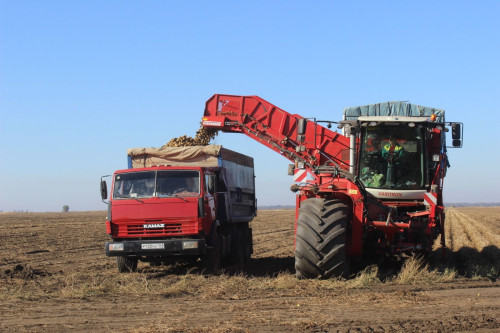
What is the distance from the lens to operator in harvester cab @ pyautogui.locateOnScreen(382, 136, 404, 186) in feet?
39.4

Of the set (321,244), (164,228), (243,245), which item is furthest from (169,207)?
(243,245)

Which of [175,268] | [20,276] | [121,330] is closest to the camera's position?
[121,330]

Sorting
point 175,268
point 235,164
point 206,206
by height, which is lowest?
point 175,268

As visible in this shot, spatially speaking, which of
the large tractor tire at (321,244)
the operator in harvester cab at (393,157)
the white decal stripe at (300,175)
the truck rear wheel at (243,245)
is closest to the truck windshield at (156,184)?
the white decal stripe at (300,175)

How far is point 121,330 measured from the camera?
699cm

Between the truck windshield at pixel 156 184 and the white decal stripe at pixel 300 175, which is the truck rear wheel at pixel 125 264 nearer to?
the truck windshield at pixel 156 184

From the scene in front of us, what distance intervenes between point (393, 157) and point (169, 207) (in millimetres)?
4537

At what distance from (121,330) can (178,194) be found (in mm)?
6012

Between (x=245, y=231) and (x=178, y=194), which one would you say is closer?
(x=178, y=194)

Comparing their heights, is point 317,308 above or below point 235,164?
below

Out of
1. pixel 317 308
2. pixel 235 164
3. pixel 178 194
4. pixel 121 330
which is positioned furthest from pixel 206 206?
pixel 121 330

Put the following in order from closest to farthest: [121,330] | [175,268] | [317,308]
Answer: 1. [121,330]
2. [317,308]
3. [175,268]

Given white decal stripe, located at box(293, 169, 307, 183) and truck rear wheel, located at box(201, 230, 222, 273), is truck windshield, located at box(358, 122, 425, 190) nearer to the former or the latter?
white decal stripe, located at box(293, 169, 307, 183)

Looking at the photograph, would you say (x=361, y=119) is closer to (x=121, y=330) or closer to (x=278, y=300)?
(x=278, y=300)
